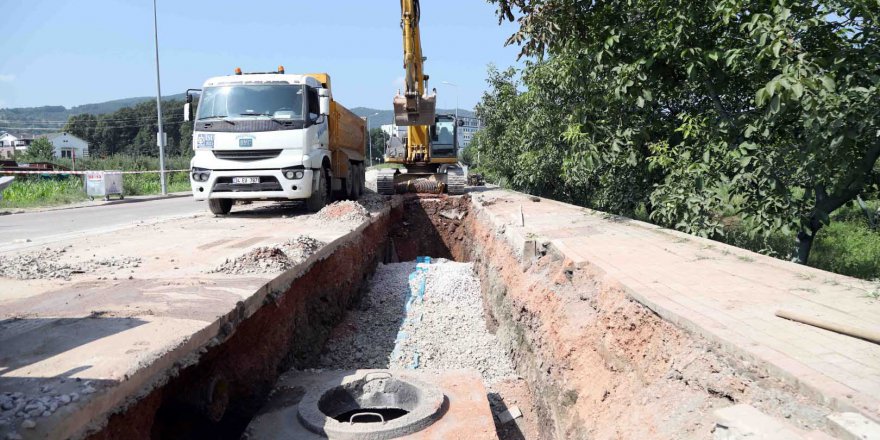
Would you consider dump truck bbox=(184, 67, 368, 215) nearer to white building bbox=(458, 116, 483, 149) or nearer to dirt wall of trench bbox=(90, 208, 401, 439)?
dirt wall of trench bbox=(90, 208, 401, 439)

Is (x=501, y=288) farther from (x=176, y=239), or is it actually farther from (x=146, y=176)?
(x=146, y=176)

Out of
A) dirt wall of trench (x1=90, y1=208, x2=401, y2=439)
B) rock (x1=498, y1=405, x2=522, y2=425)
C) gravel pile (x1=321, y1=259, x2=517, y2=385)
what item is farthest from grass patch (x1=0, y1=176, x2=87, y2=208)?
rock (x1=498, y1=405, x2=522, y2=425)

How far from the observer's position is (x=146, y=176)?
105 ft

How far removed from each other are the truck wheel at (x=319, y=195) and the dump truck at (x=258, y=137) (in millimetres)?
77

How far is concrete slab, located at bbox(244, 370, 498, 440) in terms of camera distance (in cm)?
377

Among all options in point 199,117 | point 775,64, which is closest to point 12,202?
point 199,117

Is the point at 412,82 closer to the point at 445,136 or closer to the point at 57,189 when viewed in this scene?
the point at 445,136

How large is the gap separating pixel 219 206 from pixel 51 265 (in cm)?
581

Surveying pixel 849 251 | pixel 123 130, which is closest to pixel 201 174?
pixel 849 251

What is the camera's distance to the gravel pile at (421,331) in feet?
21.2

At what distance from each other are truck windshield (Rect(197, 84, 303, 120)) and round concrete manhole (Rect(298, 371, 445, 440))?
714 centimetres

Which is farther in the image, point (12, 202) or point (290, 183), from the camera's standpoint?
point (12, 202)

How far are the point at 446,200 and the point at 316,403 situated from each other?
414 inches

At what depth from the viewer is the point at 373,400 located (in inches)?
179
